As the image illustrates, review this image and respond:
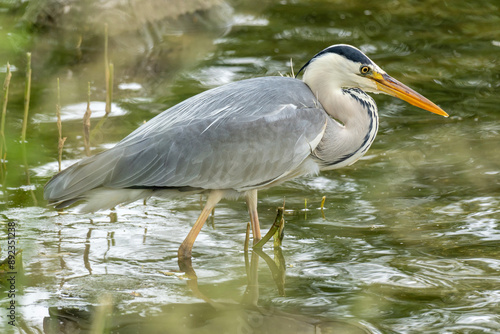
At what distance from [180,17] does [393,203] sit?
5937mm

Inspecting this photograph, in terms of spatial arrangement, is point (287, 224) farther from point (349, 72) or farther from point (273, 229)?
point (349, 72)

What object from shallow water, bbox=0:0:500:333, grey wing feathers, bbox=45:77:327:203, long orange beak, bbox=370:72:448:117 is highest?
long orange beak, bbox=370:72:448:117

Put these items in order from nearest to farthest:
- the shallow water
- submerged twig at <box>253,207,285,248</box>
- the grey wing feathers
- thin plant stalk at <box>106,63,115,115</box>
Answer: the shallow water → submerged twig at <box>253,207,285,248</box> → the grey wing feathers → thin plant stalk at <box>106,63,115,115</box>

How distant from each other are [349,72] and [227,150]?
1.03 meters

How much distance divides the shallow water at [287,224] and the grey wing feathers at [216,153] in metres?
0.51

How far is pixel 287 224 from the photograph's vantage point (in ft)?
19.4

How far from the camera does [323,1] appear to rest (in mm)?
12352

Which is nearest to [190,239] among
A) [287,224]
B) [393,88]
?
[287,224]

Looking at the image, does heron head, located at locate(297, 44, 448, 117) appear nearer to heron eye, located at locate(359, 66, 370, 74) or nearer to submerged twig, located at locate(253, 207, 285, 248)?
heron eye, located at locate(359, 66, 370, 74)

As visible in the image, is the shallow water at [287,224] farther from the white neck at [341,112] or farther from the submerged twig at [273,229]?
the white neck at [341,112]

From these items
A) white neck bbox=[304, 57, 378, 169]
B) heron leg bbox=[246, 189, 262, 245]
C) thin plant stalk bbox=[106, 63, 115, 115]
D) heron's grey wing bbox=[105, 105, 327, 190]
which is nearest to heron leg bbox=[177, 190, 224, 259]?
heron's grey wing bbox=[105, 105, 327, 190]

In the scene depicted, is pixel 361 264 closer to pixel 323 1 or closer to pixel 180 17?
pixel 180 17

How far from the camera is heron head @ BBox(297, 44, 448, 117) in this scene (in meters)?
5.45

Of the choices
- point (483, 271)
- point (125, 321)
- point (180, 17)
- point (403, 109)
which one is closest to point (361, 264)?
point (483, 271)
